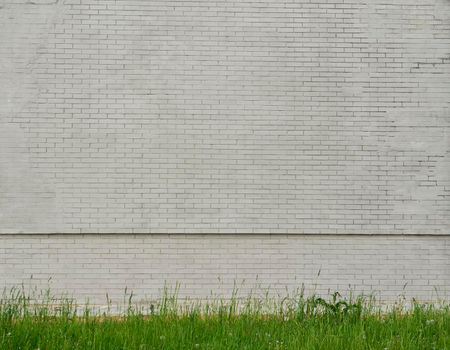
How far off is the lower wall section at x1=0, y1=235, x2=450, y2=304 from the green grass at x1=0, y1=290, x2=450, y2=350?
2704 mm

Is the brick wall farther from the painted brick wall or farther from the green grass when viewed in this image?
the green grass

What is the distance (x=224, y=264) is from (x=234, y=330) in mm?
3513

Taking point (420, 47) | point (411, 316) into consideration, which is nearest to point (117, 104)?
point (420, 47)

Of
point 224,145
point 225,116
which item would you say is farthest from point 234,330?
point 225,116

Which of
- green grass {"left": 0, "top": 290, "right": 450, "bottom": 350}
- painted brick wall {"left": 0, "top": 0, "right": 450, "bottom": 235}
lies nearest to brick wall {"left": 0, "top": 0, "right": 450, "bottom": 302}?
painted brick wall {"left": 0, "top": 0, "right": 450, "bottom": 235}

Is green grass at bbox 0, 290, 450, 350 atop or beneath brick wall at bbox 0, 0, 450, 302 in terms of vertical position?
beneath

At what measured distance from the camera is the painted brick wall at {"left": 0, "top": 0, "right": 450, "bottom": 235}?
1002cm

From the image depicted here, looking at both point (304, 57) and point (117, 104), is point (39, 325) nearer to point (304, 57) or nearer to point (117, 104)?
point (117, 104)

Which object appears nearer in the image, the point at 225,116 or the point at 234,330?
the point at 234,330

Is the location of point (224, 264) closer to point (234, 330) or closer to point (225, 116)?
point (225, 116)

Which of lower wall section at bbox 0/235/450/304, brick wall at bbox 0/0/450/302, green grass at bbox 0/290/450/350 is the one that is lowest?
green grass at bbox 0/290/450/350

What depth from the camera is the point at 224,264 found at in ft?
33.2

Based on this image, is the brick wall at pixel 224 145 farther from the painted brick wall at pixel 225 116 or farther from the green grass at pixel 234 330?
the green grass at pixel 234 330

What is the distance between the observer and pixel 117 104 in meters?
10.1
